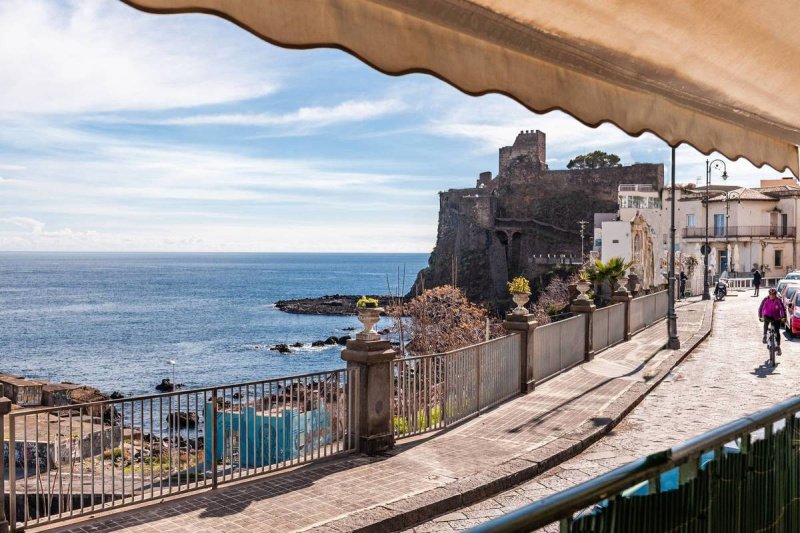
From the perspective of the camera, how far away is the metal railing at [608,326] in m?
17.3

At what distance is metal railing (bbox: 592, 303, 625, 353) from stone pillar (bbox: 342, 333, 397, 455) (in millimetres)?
9418

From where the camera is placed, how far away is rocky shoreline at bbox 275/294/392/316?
310 ft

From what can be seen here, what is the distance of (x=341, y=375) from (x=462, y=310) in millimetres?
21331

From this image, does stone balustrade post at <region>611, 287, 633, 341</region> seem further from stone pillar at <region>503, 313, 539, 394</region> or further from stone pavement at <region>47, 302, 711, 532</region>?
stone pillar at <region>503, 313, 539, 394</region>

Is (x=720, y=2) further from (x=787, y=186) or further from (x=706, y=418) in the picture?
(x=787, y=186)

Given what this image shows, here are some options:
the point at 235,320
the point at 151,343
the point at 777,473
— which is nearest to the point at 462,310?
the point at 777,473

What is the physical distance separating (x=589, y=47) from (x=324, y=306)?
95.9 m

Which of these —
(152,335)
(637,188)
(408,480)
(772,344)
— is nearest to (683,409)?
(772,344)

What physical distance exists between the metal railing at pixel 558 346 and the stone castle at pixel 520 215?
59994 millimetres

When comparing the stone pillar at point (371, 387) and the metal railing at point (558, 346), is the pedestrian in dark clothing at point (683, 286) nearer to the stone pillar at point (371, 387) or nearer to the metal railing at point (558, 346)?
the metal railing at point (558, 346)

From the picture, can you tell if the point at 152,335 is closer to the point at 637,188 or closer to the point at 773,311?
the point at 637,188

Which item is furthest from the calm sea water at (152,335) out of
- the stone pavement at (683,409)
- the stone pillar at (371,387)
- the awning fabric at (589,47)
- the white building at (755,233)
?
the awning fabric at (589,47)

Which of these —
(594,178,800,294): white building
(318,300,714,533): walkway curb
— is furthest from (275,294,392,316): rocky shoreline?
(318,300,714,533): walkway curb

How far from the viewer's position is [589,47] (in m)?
2.83
